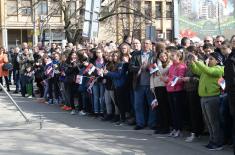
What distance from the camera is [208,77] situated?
8492 mm

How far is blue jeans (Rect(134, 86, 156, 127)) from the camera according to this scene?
10789 mm

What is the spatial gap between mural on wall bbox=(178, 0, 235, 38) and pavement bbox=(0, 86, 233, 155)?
33.6 ft

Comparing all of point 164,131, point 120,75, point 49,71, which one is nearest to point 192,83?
point 164,131

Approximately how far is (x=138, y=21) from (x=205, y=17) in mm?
24925

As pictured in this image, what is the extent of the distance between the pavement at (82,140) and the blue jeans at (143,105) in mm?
244

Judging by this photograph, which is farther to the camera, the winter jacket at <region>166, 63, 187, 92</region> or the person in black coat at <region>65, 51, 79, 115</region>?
the person in black coat at <region>65, 51, 79, 115</region>

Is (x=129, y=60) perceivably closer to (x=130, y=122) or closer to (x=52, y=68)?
(x=130, y=122)

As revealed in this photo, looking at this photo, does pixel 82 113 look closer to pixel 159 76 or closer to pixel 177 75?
pixel 159 76

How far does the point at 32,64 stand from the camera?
18906 millimetres

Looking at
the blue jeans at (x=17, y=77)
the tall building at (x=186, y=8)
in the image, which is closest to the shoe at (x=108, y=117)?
the blue jeans at (x=17, y=77)

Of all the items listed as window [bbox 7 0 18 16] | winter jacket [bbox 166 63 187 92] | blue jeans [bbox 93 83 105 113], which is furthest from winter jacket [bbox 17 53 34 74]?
window [bbox 7 0 18 16]

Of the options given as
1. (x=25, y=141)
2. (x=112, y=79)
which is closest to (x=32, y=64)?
(x=112, y=79)

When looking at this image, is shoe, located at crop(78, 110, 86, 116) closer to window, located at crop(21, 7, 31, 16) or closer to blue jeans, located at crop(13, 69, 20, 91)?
blue jeans, located at crop(13, 69, 20, 91)

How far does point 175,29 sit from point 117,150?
13076 millimetres
